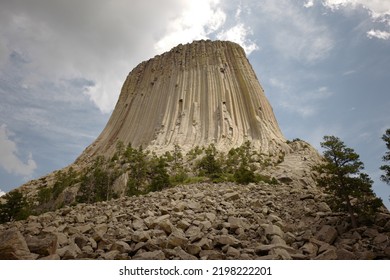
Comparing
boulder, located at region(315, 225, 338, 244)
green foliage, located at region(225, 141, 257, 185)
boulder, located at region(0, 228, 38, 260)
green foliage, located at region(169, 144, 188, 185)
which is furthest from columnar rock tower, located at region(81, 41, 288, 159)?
boulder, located at region(0, 228, 38, 260)

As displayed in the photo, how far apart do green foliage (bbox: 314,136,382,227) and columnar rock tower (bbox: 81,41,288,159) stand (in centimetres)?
2806

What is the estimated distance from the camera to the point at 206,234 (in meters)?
7.65

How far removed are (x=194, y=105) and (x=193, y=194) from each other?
1411 inches

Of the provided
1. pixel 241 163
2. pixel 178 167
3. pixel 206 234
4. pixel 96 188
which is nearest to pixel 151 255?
pixel 206 234

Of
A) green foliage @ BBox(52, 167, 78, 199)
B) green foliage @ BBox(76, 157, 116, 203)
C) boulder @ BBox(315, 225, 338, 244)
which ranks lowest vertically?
boulder @ BBox(315, 225, 338, 244)

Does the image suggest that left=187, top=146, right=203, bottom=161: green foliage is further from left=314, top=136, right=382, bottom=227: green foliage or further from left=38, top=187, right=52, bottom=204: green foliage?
left=314, top=136, right=382, bottom=227: green foliage

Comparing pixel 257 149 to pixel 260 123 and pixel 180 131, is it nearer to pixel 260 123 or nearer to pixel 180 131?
pixel 260 123

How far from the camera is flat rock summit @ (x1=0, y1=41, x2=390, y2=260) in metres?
6.51

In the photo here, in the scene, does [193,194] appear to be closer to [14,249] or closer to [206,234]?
[206,234]

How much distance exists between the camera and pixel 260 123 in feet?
153

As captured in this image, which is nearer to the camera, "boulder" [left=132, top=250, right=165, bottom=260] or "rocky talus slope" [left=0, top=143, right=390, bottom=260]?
"boulder" [left=132, top=250, right=165, bottom=260]

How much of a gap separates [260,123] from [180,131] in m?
12.8

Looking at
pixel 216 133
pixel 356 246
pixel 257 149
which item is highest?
pixel 216 133
